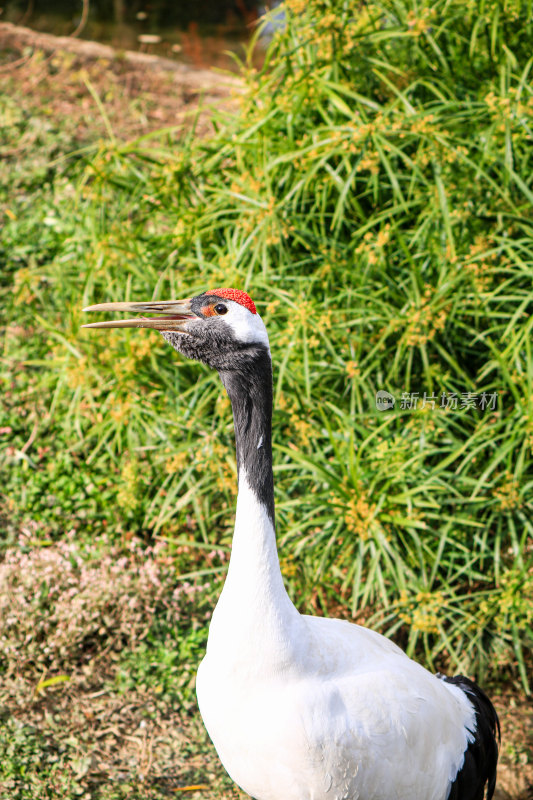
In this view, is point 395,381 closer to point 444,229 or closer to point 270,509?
point 444,229

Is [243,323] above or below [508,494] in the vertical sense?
above

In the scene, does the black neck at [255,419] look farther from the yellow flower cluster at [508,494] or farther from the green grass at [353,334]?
the yellow flower cluster at [508,494]

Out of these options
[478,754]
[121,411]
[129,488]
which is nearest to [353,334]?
[121,411]

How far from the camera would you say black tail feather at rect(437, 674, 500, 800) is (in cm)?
233

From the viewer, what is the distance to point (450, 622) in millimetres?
3244

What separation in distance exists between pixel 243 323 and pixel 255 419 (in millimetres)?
237

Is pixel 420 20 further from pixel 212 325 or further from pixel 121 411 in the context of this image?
pixel 212 325

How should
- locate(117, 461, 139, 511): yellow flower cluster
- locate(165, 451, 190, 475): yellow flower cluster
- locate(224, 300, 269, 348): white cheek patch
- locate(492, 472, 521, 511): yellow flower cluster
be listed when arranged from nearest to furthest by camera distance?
locate(224, 300, 269, 348): white cheek patch, locate(492, 472, 521, 511): yellow flower cluster, locate(165, 451, 190, 475): yellow flower cluster, locate(117, 461, 139, 511): yellow flower cluster

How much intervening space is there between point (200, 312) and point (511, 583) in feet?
5.29

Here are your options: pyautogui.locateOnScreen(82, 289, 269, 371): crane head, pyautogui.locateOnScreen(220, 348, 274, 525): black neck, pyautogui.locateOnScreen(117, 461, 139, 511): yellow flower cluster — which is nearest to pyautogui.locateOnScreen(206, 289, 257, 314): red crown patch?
pyautogui.locateOnScreen(82, 289, 269, 371): crane head

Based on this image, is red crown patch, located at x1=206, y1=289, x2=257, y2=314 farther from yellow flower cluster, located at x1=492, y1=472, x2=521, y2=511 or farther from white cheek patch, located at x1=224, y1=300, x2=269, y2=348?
yellow flower cluster, located at x1=492, y1=472, x2=521, y2=511

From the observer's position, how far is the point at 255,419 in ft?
6.53

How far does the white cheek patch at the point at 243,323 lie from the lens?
1903 mm

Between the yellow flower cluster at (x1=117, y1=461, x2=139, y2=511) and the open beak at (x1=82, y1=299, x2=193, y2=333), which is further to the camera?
the yellow flower cluster at (x1=117, y1=461, x2=139, y2=511)
